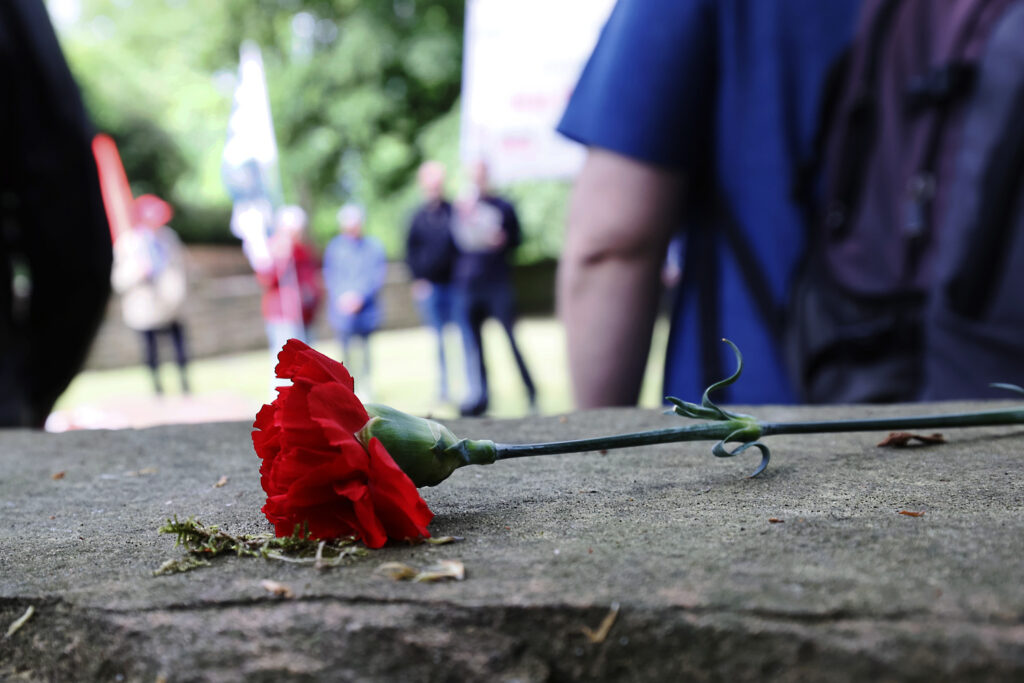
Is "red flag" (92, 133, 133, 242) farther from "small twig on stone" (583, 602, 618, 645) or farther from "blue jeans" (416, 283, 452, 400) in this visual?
"small twig on stone" (583, 602, 618, 645)

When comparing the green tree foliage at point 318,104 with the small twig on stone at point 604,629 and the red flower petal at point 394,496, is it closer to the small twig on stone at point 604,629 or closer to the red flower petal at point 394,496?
the red flower petal at point 394,496

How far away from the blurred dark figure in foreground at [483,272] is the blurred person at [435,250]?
1.01ft

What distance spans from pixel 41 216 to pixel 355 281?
581 cm

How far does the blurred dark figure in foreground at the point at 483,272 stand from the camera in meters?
6.42

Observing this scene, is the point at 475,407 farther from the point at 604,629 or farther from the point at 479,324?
the point at 604,629

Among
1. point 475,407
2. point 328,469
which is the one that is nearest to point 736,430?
point 328,469

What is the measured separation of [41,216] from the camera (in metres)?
2.32

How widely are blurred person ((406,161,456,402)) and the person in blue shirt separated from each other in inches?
197

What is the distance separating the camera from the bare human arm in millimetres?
2000

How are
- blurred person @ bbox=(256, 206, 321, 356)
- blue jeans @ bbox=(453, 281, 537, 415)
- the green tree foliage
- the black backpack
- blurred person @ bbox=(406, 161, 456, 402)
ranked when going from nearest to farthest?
the black backpack → blue jeans @ bbox=(453, 281, 537, 415) → blurred person @ bbox=(406, 161, 456, 402) → blurred person @ bbox=(256, 206, 321, 356) → the green tree foliage

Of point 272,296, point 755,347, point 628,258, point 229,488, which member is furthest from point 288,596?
point 272,296

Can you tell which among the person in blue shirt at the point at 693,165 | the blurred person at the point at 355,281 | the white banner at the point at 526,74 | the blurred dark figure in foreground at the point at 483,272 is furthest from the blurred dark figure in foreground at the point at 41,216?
the blurred person at the point at 355,281

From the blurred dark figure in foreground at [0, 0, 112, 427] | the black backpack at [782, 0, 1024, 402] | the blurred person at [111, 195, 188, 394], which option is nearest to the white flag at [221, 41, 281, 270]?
the blurred person at [111, 195, 188, 394]

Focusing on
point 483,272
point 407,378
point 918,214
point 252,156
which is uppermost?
point 252,156
